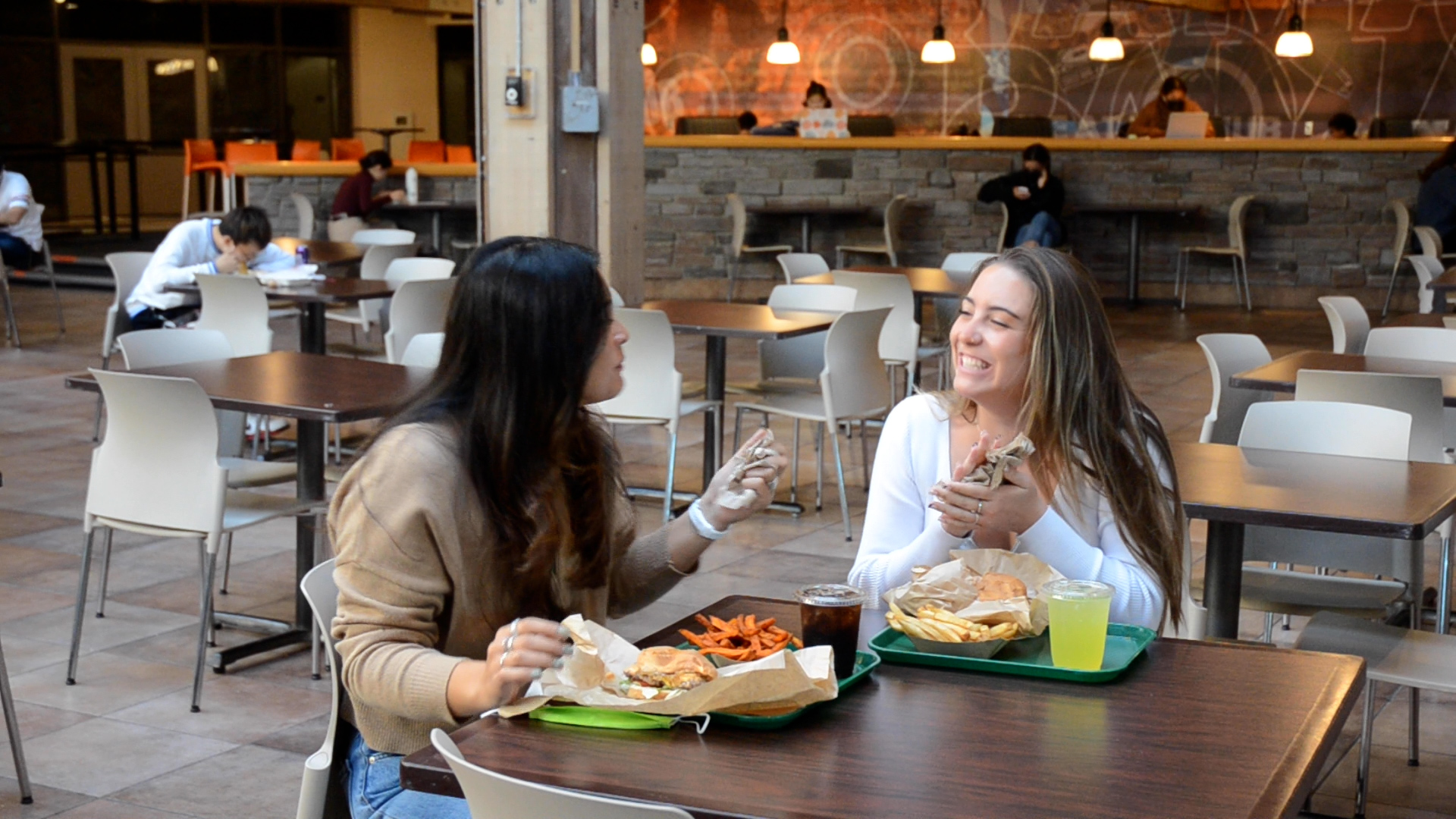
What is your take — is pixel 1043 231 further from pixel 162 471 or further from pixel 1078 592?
pixel 1078 592

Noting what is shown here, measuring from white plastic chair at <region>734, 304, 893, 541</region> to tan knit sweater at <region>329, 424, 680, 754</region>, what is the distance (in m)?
3.40

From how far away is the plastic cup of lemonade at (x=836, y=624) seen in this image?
177 cm

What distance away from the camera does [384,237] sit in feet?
28.0

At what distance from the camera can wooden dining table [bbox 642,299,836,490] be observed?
5.23 m

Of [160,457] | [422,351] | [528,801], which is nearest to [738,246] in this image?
[422,351]

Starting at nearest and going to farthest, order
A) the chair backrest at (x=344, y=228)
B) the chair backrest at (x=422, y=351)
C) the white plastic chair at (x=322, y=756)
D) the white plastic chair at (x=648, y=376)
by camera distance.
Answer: the white plastic chair at (x=322, y=756) < the chair backrest at (x=422, y=351) < the white plastic chair at (x=648, y=376) < the chair backrest at (x=344, y=228)

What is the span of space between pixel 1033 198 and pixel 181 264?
6190 millimetres

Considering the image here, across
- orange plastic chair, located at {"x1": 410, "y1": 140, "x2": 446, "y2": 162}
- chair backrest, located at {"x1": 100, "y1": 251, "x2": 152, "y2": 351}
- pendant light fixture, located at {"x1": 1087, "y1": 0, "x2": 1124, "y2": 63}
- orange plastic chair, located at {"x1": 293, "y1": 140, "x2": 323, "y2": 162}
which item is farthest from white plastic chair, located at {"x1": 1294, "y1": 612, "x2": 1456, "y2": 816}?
orange plastic chair, located at {"x1": 293, "y1": 140, "x2": 323, "y2": 162}

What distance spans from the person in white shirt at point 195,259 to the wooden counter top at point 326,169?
16.0ft

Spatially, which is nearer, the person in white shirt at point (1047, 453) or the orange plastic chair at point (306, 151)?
the person in white shirt at point (1047, 453)

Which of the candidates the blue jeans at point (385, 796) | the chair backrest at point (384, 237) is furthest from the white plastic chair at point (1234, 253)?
the blue jeans at point (385, 796)

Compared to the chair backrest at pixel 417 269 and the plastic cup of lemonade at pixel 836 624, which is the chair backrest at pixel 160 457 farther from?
the chair backrest at pixel 417 269

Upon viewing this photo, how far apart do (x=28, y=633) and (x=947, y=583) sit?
314cm

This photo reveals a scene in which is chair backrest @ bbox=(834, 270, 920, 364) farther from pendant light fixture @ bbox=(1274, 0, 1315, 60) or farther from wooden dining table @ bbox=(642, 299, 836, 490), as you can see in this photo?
pendant light fixture @ bbox=(1274, 0, 1315, 60)
